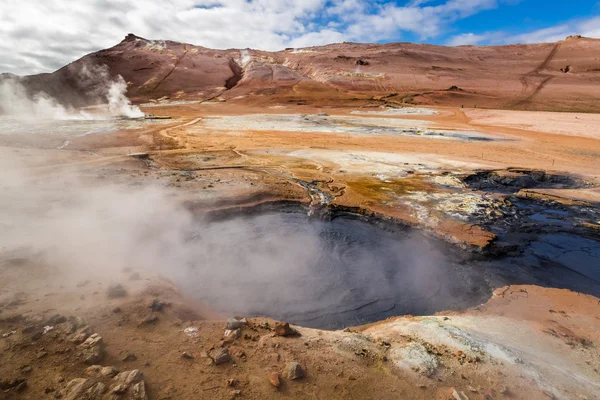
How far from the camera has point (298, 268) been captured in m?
7.39

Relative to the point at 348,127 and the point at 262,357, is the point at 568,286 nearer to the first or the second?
the point at 262,357

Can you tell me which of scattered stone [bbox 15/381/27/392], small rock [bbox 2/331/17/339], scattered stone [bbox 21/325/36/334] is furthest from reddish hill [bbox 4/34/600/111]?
scattered stone [bbox 15/381/27/392]

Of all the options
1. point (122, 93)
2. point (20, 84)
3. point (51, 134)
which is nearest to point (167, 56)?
point (122, 93)

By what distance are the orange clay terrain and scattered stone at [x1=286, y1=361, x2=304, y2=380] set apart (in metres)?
0.03

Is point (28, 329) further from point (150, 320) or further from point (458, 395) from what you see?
point (458, 395)

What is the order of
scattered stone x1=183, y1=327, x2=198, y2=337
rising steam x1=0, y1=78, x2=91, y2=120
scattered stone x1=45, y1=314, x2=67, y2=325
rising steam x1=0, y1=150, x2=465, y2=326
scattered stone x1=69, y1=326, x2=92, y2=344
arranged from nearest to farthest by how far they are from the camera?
scattered stone x1=69, y1=326, x2=92, y2=344 < scattered stone x1=45, y1=314, x2=67, y2=325 < scattered stone x1=183, y1=327, x2=198, y2=337 < rising steam x1=0, y1=150, x2=465, y2=326 < rising steam x1=0, y1=78, x2=91, y2=120

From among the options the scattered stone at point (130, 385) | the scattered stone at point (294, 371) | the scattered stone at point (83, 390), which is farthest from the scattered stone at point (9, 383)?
the scattered stone at point (294, 371)

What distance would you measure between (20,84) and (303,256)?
6898 cm

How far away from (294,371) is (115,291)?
316 cm

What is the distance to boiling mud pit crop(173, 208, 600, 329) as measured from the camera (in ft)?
20.4

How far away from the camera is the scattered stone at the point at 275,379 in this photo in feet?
12.0

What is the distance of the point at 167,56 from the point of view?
2640 inches

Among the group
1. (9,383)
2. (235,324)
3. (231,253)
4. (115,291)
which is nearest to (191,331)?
(235,324)

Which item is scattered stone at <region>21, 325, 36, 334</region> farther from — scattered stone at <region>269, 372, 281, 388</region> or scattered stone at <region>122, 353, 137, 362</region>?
scattered stone at <region>269, 372, 281, 388</region>
